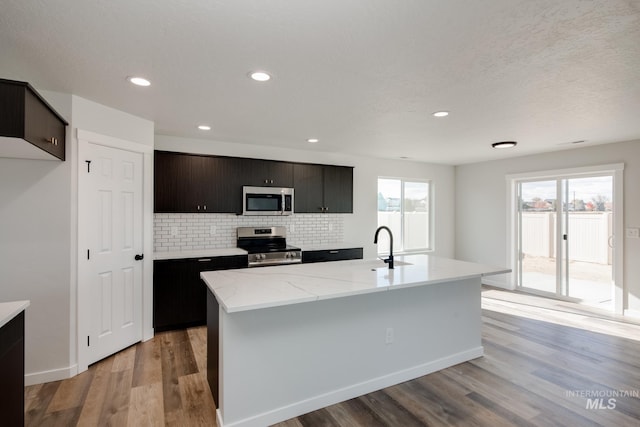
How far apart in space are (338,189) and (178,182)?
243cm

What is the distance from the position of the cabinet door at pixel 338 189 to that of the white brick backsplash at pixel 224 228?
27cm

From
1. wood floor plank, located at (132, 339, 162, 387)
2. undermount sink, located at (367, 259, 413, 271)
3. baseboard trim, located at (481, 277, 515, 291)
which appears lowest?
wood floor plank, located at (132, 339, 162, 387)

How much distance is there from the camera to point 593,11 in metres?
1.54

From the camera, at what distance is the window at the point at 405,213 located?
6.14 metres

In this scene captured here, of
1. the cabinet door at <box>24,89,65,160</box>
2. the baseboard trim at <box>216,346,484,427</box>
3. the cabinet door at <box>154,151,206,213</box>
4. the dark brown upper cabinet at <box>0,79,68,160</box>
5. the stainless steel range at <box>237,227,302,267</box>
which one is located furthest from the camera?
the stainless steel range at <box>237,227,302,267</box>

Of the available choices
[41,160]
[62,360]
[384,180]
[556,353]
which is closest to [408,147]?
[384,180]

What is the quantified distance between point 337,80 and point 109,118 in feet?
7.32

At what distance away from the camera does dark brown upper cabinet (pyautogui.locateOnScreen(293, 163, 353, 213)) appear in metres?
4.92

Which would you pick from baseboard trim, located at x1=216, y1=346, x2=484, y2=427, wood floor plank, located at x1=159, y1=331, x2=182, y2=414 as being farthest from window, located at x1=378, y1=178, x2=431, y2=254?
wood floor plank, located at x1=159, y1=331, x2=182, y2=414

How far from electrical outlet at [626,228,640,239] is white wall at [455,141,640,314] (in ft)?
0.18

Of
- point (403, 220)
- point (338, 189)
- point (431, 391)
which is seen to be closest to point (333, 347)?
point (431, 391)

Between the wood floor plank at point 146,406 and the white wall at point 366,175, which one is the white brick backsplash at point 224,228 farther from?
the wood floor plank at point 146,406

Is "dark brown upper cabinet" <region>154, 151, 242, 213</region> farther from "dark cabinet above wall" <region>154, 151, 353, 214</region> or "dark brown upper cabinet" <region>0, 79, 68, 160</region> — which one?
"dark brown upper cabinet" <region>0, 79, 68, 160</region>

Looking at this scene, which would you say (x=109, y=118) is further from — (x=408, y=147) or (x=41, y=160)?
(x=408, y=147)
